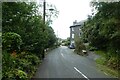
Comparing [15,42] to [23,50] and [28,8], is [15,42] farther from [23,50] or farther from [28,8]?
[23,50]

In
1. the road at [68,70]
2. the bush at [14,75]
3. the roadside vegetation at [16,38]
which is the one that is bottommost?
the road at [68,70]

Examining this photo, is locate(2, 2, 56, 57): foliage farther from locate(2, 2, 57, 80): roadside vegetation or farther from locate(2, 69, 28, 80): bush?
locate(2, 69, 28, 80): bush

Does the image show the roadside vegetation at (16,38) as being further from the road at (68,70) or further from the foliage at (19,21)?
the road at (68,70)

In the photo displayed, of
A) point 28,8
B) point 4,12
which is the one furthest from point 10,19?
point 28,8

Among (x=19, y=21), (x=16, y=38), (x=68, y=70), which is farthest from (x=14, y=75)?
(x=68, y=70)

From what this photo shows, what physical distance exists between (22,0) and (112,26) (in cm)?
871

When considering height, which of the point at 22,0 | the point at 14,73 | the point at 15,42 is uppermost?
the point at 22,0

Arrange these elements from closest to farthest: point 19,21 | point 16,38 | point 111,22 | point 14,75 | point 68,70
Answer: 1. point 14,75
2. point 16,38
3. point 19,21
4. point 111,22
5. point 68,70

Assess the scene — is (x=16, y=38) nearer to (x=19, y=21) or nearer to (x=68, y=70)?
(x=19, y=21)

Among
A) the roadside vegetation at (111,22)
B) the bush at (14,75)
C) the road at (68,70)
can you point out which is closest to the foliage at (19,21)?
the road at (68,70)

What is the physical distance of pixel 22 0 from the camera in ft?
61.2

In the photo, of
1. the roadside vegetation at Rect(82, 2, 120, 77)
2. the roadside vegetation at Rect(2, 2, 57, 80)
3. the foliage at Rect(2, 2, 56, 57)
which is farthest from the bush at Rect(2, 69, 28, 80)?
the roadside vegetation at Rect(82, 2, 120, 77)

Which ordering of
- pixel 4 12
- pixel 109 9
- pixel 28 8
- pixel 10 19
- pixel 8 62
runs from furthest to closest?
pixel 109 9 < pixel 28 8 < pixel 10 19 < pixel 4 12 < pixel 8 62

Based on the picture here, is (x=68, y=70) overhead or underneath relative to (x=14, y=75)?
underneath
